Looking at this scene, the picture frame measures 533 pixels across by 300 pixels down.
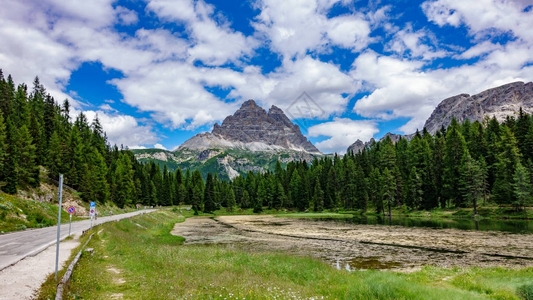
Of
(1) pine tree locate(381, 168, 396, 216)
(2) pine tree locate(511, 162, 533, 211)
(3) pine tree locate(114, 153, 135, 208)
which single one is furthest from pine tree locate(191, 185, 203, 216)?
(2) pine tree locate(511, 162, 533, 211)

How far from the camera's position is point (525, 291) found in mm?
16109

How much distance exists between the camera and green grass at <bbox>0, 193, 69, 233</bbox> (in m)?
39.4

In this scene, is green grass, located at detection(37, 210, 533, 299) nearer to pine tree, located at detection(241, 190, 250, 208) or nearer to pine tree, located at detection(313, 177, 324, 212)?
pine tree, located at detection(313, 177, 324, 212)

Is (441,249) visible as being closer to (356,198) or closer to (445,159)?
(445,159)

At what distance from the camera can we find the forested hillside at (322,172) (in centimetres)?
7594

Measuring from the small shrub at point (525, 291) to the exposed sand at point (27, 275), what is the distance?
22476 millimetres

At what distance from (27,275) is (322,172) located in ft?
484

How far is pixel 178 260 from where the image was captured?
2327 centimetres

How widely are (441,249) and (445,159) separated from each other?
79554 millimetres

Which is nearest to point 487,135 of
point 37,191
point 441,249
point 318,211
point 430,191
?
point 430,191

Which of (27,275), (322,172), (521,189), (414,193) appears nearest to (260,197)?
(322,172)

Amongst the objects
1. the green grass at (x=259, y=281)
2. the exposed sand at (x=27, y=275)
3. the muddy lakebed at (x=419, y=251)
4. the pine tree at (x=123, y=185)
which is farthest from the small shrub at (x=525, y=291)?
the pine tree at (x=123, y=185)

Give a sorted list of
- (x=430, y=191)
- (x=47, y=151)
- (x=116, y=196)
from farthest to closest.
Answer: (x=116, y=196), (x=430, y=191), (x=47, y=151)

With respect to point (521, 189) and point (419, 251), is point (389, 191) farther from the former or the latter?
point (419, 251)
